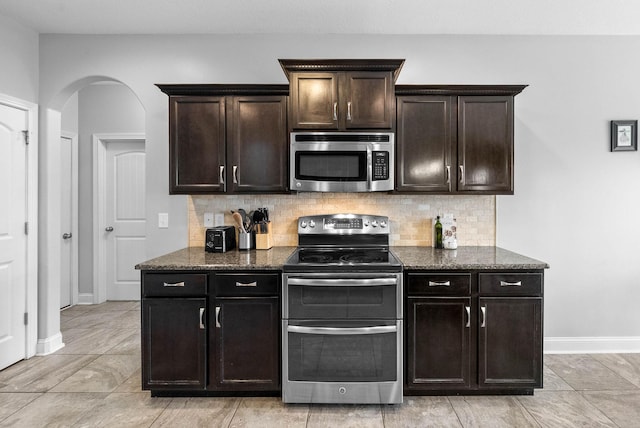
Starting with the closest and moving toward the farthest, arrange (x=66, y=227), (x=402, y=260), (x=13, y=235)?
(x=402, y=260) < (x=13, y=235) < (x=66, y=227)

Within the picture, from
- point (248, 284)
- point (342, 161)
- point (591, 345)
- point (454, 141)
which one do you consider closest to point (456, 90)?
point (454, 141)

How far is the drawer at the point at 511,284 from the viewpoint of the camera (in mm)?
2652

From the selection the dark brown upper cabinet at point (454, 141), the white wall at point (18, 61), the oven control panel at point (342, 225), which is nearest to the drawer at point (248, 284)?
the oven control panel at point (342, 225)

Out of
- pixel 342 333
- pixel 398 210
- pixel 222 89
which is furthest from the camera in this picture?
pixel 398 210

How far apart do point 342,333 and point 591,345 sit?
239 cm

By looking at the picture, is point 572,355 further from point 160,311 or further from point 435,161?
point 160,311

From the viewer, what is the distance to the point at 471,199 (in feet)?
11.4

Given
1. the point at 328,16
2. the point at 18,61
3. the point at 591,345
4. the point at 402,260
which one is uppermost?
the point at 328,16

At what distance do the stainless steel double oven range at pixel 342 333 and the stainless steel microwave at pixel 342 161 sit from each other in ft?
2.27

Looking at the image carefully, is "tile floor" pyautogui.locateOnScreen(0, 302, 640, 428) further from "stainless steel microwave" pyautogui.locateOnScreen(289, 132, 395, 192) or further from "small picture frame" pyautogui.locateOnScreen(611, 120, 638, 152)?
"small picture frame" pyautogui.locateOnScreen(611, 120, 638, 152)

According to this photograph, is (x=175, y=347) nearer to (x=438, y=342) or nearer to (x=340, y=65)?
(x=438, y=342)

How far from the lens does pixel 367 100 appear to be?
2992mm

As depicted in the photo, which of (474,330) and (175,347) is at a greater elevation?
(474,330)

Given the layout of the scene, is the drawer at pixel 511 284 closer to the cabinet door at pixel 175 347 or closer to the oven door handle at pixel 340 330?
the oven door handle at pixel 340 330
